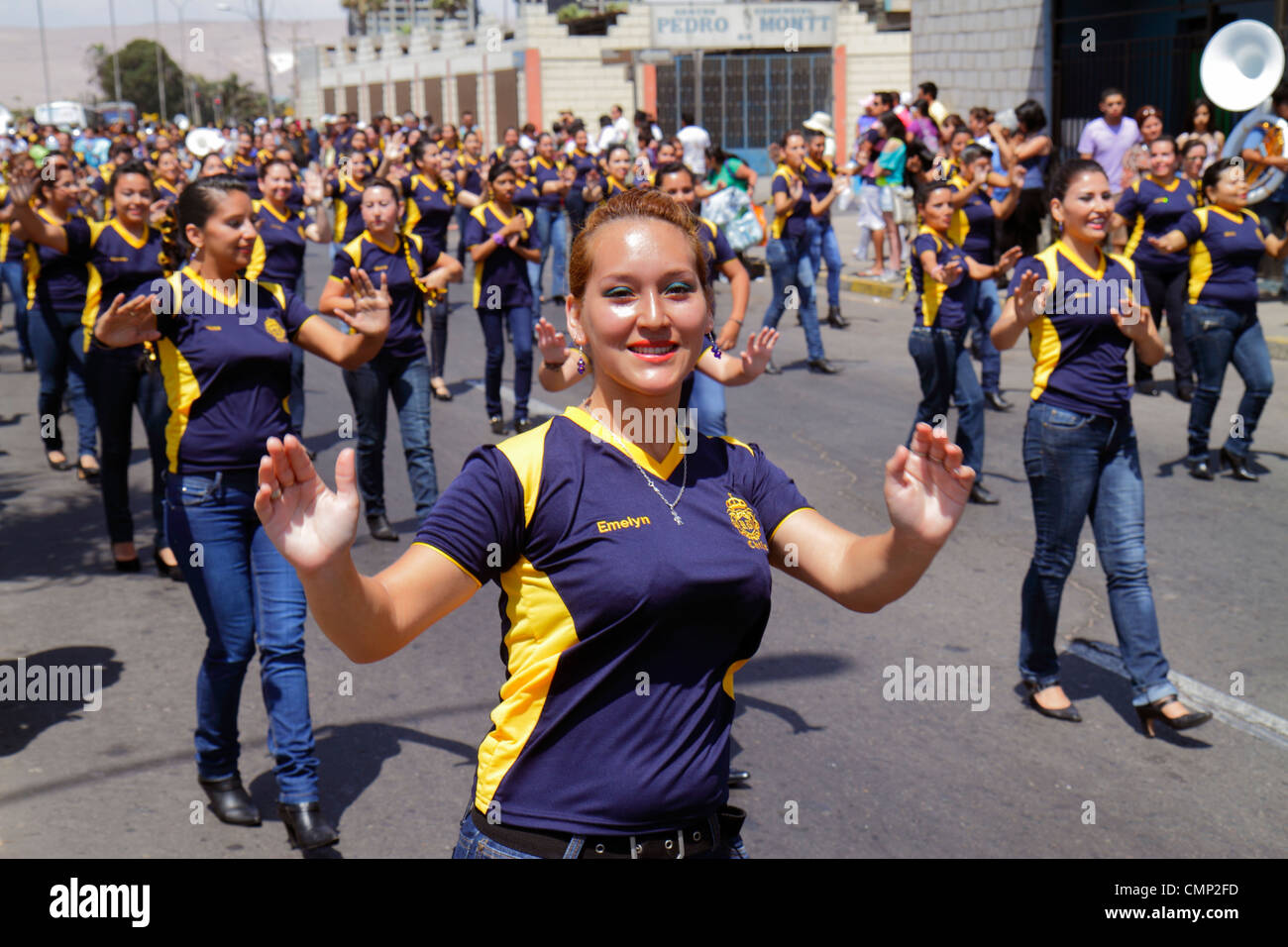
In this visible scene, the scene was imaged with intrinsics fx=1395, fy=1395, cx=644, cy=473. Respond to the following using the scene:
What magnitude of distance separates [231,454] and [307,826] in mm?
1317

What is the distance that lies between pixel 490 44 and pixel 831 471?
45583mm

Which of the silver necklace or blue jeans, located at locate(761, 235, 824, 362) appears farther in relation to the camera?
blue jeans, located at locate(761, 235, 824, 362)

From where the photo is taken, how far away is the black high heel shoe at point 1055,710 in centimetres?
564

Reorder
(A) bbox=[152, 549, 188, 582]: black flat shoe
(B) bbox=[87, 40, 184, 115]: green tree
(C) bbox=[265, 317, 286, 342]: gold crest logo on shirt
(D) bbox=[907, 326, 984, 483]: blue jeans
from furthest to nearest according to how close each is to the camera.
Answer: (B) bbox=[87, 40, 184, 115]: green tree → (D) bbox=[907, 326, 984, 483]: blue jeans → (A) bbox=[152, 549, 188, 582]: black flat shoe → (C) bbox=[265, 317, 286, 342]: gold crest logo on shirt

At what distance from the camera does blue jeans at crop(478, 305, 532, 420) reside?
A: 36.2 feet

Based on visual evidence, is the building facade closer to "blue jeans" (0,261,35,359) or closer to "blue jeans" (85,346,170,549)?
"blue jeans" (0,261,35,359)

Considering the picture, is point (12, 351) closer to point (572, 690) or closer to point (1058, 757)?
point (1058, 757)

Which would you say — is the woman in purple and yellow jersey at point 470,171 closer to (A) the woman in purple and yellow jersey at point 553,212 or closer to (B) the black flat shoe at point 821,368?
(A) the woman in purple and yellow jersey at point 553,212

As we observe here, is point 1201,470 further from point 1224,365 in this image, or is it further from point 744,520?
point 744,520

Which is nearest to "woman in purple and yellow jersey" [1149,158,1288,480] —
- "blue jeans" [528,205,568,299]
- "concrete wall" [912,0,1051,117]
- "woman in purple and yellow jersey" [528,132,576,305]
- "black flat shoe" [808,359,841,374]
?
"black flat shoe" [808,359,841,374]

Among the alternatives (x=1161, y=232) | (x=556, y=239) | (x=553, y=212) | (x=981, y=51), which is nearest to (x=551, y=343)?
(x=1161, y=232)

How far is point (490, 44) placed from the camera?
2035 inches

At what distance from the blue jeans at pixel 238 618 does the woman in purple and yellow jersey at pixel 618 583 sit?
2439mm
